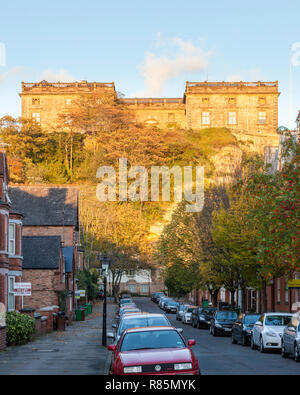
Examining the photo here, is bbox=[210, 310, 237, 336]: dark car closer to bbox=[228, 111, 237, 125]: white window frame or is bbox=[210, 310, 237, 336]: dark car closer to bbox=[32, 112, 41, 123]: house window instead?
bbox=[228, 111, 237, 125]: white window frame

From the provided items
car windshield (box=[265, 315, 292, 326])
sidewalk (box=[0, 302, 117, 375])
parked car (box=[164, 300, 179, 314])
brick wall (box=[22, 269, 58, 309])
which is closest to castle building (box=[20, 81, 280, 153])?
parked car (box=[164, 300, 179, 314])

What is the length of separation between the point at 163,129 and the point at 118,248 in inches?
1148

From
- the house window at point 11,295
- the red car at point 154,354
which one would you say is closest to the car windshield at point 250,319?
the house window at point 11,295

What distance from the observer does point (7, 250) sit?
29.9 metres

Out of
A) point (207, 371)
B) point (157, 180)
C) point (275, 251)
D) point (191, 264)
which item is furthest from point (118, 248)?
point (207, 371)

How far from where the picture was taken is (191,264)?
53.6m

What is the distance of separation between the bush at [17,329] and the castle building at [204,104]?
77.3m

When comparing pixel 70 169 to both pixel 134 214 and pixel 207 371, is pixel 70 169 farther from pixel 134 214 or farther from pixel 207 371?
pixel 207 371

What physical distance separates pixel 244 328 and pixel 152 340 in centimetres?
1602

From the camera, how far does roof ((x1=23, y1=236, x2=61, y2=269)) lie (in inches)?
1721

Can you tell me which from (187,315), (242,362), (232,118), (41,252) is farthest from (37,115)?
(242,362)

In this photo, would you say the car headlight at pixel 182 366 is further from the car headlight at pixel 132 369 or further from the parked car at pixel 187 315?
the parked car at pixel 187 315

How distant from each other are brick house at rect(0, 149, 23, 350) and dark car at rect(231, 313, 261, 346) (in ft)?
35.3
